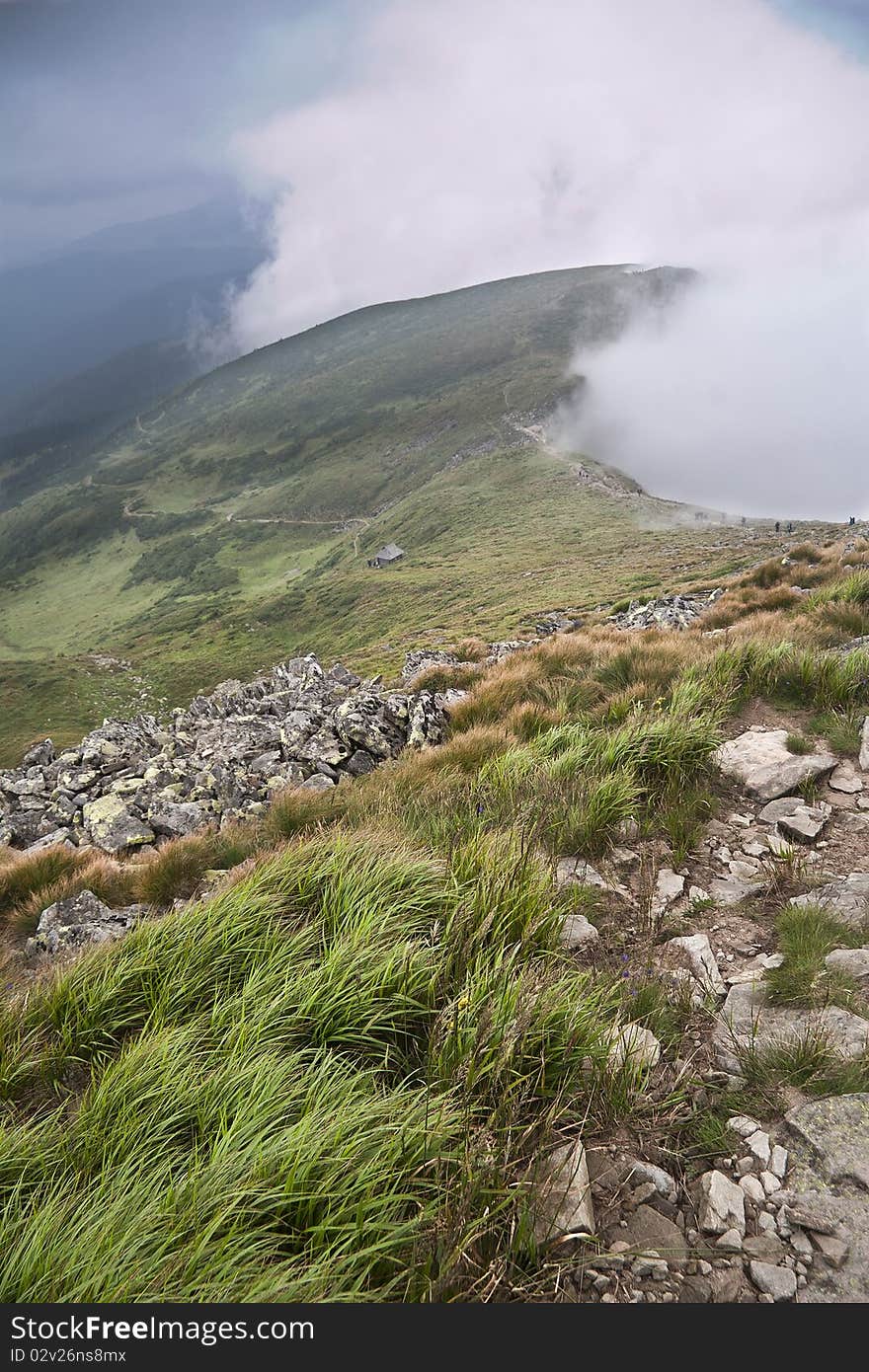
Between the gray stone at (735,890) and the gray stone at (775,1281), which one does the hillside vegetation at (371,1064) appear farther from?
the gray stone at (775,1281)

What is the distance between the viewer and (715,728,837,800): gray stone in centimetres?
594

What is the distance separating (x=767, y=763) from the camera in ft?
20.5

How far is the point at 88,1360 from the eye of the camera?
2125 millimetres

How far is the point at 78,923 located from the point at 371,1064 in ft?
11.8

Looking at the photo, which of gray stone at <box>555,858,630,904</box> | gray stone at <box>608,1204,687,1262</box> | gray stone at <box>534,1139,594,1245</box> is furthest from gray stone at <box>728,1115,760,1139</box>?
gray stone at <box>555,858,630,904</box>

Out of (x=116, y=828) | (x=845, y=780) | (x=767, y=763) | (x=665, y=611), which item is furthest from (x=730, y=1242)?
(x=665, y=611)

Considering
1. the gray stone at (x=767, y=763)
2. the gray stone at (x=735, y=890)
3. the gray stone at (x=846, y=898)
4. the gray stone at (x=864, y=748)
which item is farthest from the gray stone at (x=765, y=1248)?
the gray stone at (x=864, y=748)

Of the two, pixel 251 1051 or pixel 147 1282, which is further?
pixel 251 1051

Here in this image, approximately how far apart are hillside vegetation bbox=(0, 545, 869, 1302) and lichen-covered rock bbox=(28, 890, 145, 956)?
318 mm

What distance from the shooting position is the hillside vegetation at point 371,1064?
221 cm

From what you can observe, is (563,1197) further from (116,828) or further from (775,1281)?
(116,828)

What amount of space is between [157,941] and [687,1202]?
10.2 ft

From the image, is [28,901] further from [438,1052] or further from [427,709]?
[427,709]

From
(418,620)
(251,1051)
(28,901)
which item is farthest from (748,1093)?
(418,620)
